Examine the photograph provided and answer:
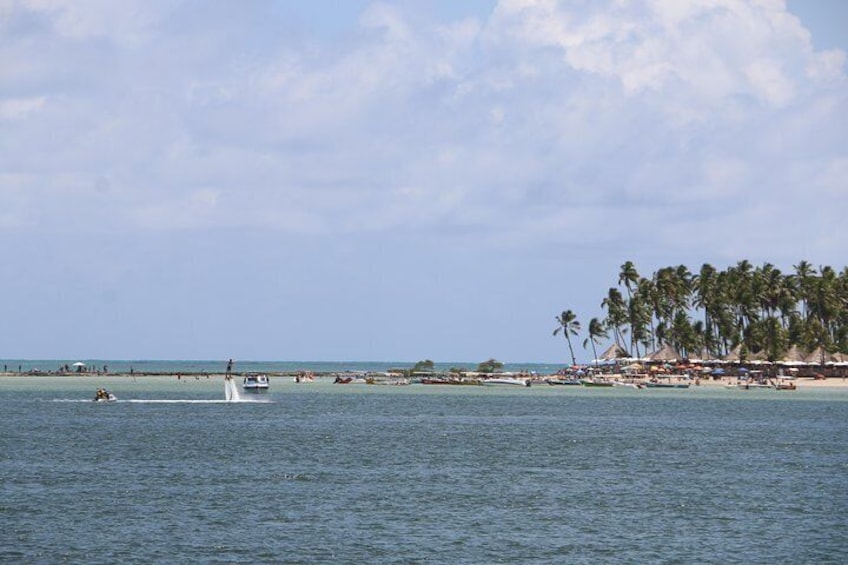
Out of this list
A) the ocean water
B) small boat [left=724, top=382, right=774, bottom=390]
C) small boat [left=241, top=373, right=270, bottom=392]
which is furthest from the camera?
small boat [left=724, top=382, right=774, bottom=390]

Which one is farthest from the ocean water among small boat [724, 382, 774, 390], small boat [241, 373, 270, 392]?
small boat [724, 382, 774, 390]

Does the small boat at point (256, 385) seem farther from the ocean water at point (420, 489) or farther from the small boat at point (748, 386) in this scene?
the small boat at point (748, 386)

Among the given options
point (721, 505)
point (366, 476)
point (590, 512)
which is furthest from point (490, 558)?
point (366, 476)

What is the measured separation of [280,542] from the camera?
4734 cm

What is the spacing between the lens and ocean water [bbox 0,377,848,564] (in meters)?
46.5

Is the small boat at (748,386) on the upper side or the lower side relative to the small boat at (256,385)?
lower

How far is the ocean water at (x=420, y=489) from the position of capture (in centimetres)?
4650

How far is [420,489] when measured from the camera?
207 ft

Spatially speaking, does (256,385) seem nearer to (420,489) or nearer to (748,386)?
(748,386)

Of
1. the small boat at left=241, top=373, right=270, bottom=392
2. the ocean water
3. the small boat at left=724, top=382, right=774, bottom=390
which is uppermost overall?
the small boat at left=241, top=373, right=270, bottom=392

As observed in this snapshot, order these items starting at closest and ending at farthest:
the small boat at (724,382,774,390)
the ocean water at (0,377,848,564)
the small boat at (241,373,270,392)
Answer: the ocean water at (0,377,848,564) < the small boat at (241,373,270,392) < the small boat at (724,382,774,390)

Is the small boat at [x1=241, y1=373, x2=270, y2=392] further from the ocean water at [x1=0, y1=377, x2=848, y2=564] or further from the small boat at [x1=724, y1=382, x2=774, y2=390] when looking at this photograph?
the small boat at [x1=724, y1=382, x2=774, y2=390]

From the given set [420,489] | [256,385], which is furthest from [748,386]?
[420,489]

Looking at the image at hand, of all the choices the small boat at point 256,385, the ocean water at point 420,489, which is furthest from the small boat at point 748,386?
the small boat at point 256,385
